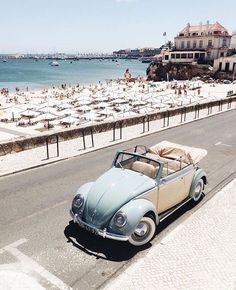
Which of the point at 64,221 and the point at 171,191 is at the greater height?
the point at 171,191

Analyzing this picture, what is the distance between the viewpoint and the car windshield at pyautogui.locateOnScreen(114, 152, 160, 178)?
855cm

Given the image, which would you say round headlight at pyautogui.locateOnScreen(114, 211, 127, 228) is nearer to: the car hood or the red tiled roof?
the car hood

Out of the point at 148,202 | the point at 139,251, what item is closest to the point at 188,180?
the point at 148,202

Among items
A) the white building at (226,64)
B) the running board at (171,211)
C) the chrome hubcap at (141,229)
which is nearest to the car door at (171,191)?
the running board at (171,211)

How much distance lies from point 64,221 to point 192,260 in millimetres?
3588

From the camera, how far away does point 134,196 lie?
7715 mm

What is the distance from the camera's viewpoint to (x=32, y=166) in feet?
Result: 43.1

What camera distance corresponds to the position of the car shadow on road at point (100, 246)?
7355 mm

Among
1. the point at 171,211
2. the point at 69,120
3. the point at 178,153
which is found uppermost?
the point at 178,153

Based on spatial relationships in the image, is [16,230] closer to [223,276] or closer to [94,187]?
[94,187]

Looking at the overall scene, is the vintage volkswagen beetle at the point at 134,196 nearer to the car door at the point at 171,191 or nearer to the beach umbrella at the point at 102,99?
the car door at the point at 171,191

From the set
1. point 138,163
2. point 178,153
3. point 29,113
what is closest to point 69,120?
point 29,113

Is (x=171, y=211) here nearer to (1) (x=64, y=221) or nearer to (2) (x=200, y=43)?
(1) (x=64, y=221)

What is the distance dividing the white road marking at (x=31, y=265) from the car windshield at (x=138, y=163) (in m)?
3.34
